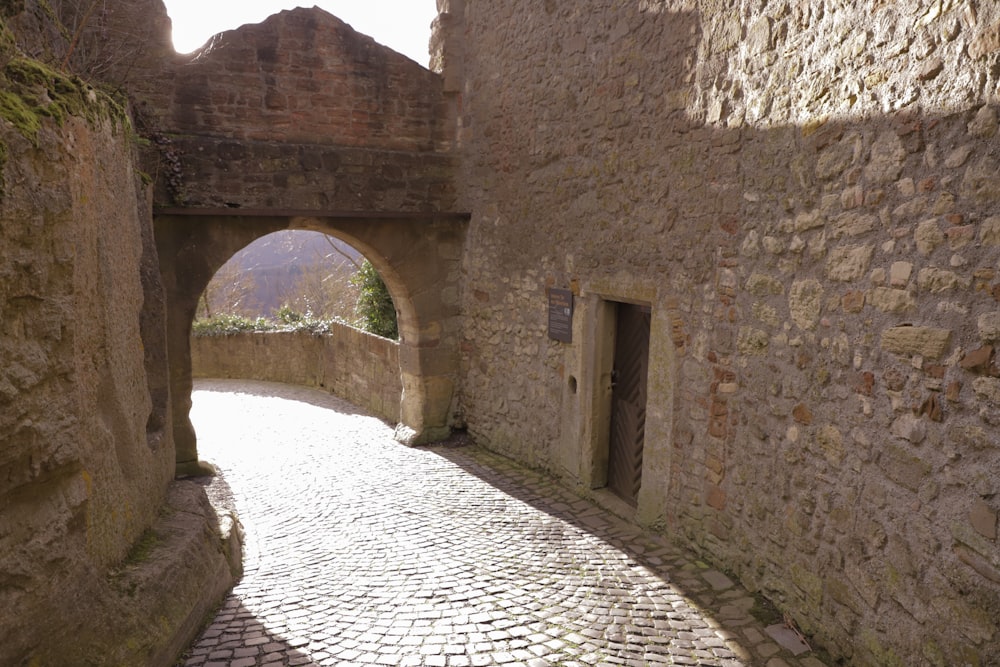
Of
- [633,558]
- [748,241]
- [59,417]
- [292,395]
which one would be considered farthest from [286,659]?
[292,395]

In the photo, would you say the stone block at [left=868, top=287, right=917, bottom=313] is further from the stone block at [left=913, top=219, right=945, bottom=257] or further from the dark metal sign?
the dark metal sign

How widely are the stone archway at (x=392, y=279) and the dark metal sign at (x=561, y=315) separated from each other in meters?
1.85

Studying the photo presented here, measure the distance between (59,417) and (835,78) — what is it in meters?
3.68

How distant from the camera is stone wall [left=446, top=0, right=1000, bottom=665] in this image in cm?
303

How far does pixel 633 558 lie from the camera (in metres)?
5.11

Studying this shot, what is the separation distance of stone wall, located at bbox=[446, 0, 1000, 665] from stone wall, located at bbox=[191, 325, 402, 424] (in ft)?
11.3

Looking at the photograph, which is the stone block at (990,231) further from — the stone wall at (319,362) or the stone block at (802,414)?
the stone wall at (319,362)

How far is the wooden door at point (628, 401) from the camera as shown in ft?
19.6

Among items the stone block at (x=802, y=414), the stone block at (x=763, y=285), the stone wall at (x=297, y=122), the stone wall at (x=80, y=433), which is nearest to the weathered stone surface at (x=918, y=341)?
the stone block at (x=802, y=414)

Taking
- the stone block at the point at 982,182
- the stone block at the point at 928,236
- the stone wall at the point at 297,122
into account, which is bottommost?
the stone block at the point at 928,236

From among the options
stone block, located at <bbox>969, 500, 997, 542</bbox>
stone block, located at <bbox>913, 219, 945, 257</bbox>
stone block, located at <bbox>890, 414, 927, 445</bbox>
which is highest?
stone block, located at <bbox>913, 219, 945, 257</bbox>

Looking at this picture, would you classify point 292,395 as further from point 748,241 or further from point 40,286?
point 40,286

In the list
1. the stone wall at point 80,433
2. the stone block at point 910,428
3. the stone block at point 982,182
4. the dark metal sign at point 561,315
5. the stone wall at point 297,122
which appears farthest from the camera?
the stone wall at point 297,122

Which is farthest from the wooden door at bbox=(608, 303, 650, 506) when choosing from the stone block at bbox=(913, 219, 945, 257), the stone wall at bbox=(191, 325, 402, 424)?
the stone wall at bbox=(191, 325, 402, 424)
